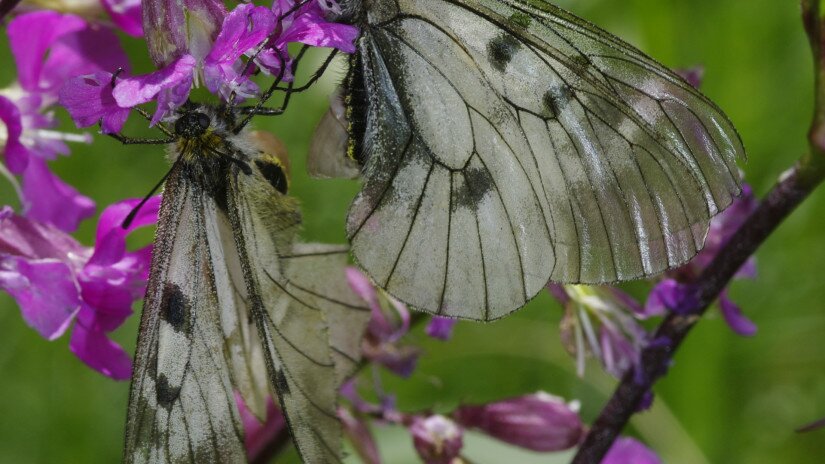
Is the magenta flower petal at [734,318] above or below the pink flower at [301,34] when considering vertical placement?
below

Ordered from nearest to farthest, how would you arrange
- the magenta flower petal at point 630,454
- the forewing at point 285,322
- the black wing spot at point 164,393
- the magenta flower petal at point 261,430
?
the black wing spot at point 164,393, the forewing at point 285,322, the magenta flower petal at point 261,430, the magenta flower petal at point 630,454

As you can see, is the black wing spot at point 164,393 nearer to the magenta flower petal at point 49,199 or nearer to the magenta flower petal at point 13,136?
the magenta flower petal at point 13,136

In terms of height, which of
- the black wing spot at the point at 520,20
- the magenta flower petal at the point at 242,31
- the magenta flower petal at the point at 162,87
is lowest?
the magenta flower petal at the point at 162,87

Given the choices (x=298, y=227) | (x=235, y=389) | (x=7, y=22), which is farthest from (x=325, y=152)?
(x=7, y=22)

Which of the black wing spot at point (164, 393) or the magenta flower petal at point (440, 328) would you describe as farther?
the magenta flower petal at point (440, 328)

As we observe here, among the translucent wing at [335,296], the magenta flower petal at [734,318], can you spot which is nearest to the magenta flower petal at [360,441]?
the translucent wing at [335,296]

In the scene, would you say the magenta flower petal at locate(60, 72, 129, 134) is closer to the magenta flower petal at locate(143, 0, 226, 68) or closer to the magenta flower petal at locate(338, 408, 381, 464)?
the magenta flower petal at locate(143, 0, 226, 68)

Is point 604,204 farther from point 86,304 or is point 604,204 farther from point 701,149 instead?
point 86,304
